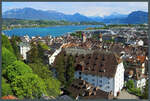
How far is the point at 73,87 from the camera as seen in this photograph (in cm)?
594

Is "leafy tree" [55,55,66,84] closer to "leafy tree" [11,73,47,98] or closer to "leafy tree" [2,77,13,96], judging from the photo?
"leafy tree" [11,73,47,98]

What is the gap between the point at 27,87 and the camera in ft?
14.4

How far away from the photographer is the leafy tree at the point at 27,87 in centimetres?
432

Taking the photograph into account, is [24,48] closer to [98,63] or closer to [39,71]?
[39,71]

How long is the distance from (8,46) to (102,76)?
277cm

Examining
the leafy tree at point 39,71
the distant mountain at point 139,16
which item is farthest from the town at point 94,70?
the distant mountain at point 139,16

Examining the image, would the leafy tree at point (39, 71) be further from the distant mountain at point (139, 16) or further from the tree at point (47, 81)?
the distant mountain at point (139, 16)

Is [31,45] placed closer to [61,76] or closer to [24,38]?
[24,38]

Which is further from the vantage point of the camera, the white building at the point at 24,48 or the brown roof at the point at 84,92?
the white building at the point at 24,48

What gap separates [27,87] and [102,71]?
9.94ft

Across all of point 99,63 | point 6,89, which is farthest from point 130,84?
point 6,89

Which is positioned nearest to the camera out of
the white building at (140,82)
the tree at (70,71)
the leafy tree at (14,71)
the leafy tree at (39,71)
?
the leafy tree at (14,71)

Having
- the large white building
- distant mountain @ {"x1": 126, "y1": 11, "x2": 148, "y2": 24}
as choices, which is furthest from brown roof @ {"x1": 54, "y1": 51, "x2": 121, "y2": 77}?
distant mountain @ {"x1": 126, "y1": 11, "x2": 148, "y2": 24}

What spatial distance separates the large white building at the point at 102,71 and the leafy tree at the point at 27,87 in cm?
248
